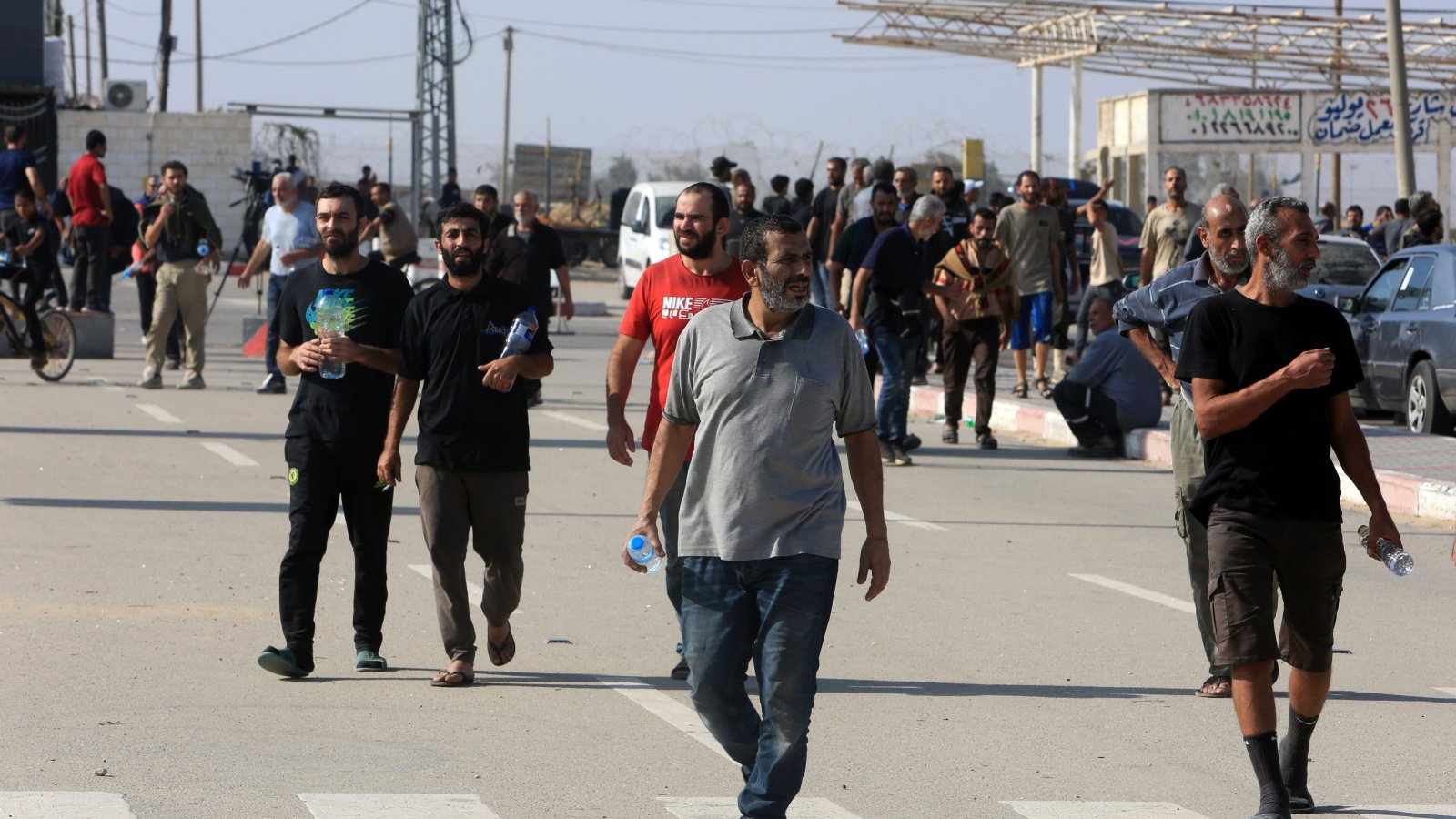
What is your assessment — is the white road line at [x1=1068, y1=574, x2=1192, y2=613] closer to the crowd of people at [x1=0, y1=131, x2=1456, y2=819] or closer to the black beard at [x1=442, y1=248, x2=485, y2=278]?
the crowd of people at [x1=0, y1=131, x2=1456, y2=819]

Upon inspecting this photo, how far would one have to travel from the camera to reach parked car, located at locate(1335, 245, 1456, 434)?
15.9 m

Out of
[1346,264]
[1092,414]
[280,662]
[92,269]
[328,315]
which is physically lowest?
[280,662]

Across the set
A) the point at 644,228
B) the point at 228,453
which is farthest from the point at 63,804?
the point at 644,228

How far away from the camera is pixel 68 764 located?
230 inches

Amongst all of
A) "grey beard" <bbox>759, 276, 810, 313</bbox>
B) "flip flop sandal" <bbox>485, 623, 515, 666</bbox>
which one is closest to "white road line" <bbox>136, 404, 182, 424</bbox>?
"flip flop sandal" <bbox>485, 623, 515, 666</bbox>

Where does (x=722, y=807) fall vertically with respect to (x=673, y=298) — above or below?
below

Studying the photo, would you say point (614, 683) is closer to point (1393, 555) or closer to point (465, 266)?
point (465, 266)

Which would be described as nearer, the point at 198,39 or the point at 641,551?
the point at 641,551

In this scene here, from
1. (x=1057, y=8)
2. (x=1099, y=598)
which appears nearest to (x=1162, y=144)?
(x=1057, y=8)

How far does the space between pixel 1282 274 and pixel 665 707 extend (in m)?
2.62

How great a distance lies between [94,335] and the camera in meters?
21.6

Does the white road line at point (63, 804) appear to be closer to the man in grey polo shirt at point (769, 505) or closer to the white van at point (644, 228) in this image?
the man in grey polo shirt at point (769, 505)

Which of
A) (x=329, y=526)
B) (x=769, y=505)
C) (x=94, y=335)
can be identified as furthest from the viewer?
(x=94, y=335)

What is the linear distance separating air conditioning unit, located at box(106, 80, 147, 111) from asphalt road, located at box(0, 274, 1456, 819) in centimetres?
4257
